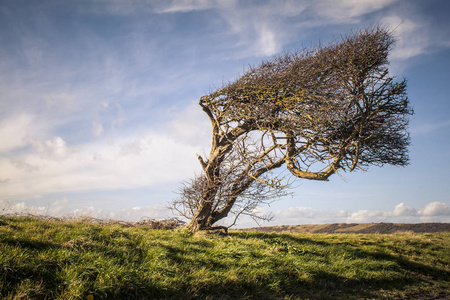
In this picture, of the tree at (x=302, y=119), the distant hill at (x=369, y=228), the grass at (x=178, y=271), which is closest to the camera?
the grass at (x=178, y=271)

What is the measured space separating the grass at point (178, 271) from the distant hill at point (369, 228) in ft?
36.7

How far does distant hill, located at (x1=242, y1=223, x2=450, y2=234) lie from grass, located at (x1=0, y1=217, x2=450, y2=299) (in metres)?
11.2

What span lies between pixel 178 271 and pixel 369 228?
20.9 meters

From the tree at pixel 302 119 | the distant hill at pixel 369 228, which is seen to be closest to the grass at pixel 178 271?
the tree at pixel 302 119

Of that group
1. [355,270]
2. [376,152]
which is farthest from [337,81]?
[355,270]

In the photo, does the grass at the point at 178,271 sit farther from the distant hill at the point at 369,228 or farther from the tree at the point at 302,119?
the distant hill at the point at 369,228

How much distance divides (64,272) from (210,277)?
259 cm

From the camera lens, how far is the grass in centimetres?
414

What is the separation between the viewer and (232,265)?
5996mm

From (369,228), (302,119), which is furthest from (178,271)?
(369,228)

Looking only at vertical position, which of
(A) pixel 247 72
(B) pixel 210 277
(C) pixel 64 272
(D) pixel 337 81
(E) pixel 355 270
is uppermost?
(A) pixel 247 72

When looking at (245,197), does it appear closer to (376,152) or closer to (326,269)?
(326,269)

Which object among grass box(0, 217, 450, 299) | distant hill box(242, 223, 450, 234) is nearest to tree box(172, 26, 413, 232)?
grass box(0, 217, 450, 299)

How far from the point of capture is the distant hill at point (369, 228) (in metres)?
19.4
